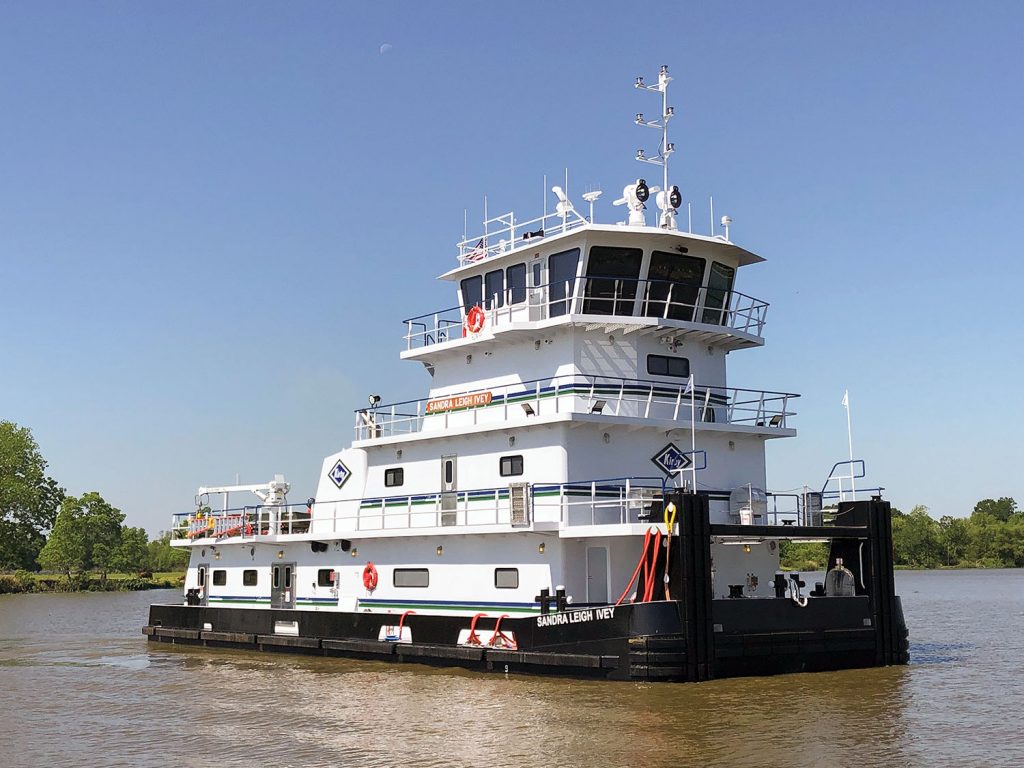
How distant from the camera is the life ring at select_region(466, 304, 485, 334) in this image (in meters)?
23.4

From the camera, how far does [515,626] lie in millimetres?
19375

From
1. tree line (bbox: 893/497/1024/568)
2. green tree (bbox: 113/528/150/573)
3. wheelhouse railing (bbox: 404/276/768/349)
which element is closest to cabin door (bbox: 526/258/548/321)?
wheelhouse railing (bbox: 404/276/768/349)

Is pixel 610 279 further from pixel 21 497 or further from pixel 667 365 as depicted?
pixel 21 497

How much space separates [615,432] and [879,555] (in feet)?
17.2

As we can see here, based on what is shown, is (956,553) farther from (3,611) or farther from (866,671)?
(866,671)

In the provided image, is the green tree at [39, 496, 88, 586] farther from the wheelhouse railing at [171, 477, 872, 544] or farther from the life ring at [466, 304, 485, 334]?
the life ring at [466, 304, 485, 334]

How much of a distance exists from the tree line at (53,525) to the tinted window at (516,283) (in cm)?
5787

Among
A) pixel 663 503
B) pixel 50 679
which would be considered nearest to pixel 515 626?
pixel 663 503

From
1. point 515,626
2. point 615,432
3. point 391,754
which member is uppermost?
point 615,432

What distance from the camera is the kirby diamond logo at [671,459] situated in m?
21.2

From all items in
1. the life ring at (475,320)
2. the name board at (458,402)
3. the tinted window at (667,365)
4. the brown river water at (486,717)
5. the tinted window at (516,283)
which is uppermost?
the tinted window at (516,283)

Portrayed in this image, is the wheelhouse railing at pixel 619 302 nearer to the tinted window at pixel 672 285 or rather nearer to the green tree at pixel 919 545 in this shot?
the tinted window at pixel 672 285

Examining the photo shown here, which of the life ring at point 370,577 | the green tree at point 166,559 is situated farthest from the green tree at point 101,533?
the life ring at point 370,577

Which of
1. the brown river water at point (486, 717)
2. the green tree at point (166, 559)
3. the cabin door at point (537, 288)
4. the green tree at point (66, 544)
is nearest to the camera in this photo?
the brown river water at point (486, 717)
